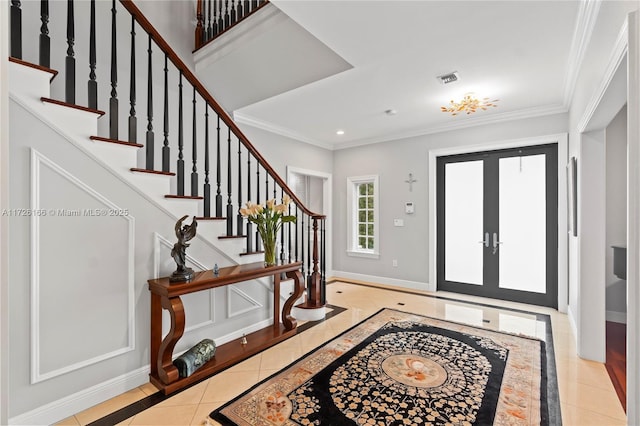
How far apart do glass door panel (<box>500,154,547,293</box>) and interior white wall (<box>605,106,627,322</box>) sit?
2.23 ft

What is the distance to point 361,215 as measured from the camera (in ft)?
20.3

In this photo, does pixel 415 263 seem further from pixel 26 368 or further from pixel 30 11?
pixel 30 11

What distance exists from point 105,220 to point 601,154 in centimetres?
417

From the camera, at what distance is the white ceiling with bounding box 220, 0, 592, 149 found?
88.5 inches

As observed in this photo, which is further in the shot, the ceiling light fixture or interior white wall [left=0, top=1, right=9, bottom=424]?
the ceiling light fixture

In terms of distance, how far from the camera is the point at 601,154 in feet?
9.14

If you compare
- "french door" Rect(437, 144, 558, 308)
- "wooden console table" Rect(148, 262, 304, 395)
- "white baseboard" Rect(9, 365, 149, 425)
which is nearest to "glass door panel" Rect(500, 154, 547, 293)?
"french door" Rect(437, 144, 558, 308)

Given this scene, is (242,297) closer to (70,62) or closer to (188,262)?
(188,262)

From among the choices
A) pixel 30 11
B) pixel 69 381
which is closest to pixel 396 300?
pixel 69 381

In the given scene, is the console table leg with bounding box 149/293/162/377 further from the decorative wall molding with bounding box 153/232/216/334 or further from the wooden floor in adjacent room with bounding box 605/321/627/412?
→ the wooden floor in adjacent room with bounding box 605/321/627/412

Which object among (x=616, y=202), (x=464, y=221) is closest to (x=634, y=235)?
(x=616, y=202)

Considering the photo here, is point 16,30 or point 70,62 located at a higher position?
point 16,30

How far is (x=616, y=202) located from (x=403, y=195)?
2.76m

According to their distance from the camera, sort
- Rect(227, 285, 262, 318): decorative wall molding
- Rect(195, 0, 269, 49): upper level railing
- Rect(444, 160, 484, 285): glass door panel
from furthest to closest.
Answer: Rect(444, 160, 484, 285): glass door panel, Rect(195, 0, 269, 49): upper level railing, Rect(227, 285, 262, 318): decorative wall molding
